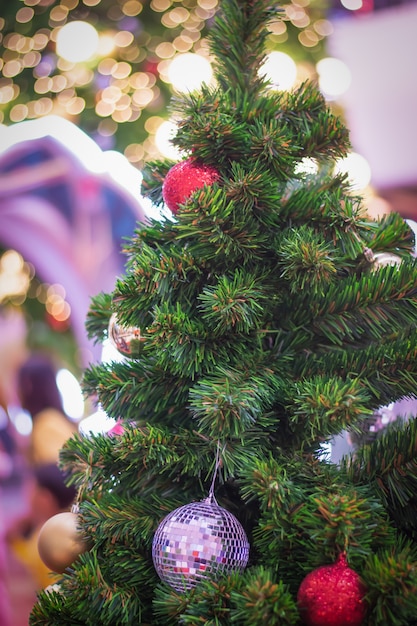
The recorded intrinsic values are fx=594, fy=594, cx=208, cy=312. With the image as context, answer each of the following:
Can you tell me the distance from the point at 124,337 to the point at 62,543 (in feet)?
0.67

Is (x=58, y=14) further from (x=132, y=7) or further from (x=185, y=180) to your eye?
(x=185, y=180)

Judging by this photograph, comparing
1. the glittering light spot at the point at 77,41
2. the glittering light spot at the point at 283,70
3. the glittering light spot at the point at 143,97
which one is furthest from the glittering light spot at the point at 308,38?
the glittering light spot at the point at 77,41

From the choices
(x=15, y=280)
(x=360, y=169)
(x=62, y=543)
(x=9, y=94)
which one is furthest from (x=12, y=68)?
(x=62, y=543)

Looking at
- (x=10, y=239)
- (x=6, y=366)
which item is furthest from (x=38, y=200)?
(x=6, y=366)

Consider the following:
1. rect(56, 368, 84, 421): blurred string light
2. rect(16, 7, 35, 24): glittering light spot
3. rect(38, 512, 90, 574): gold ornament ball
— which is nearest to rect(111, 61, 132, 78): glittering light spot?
rect(16, 7, 35, 24): glittering light spot

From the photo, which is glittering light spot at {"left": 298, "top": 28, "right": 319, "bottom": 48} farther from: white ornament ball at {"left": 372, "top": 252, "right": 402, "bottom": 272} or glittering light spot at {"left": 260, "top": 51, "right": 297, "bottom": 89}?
white ornament ball at {"left": 372, "top": 252, "right": 402, "bottom": 272}

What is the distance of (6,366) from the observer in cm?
165

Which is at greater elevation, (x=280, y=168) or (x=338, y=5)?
(x=338, y=5)

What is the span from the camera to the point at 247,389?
19.0 inches

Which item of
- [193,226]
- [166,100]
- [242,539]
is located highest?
[166,100]

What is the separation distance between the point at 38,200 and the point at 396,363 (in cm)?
115

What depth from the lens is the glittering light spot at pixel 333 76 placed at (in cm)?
142

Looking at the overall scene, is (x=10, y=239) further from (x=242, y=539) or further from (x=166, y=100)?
(x=242, y=539)

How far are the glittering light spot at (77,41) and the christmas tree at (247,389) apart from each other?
3.64ft
